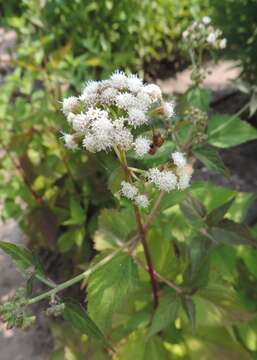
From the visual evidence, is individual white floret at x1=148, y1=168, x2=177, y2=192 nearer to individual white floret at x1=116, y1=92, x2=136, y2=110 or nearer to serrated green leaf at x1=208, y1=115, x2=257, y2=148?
individual white floret at x1=116, y1=92, x2=136, y2=110

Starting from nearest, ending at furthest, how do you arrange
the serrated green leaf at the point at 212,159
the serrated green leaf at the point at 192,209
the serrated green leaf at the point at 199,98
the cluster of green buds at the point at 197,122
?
the serrated green leaf at the point at 212,159
the serrated green leaf at the point at 192,209
the cluster of green buds at the point at 197,122
the serrated green leaf at the point at 199,98

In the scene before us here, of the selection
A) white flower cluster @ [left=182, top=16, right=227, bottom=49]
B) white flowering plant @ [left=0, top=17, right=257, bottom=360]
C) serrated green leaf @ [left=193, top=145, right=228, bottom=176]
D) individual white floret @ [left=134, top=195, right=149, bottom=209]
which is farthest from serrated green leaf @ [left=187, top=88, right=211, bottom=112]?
individual white floret @ [left=134, top=195, right=149, bottom=209]

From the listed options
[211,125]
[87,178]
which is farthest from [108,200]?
[211,125]

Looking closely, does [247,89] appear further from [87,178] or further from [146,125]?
[146,125]

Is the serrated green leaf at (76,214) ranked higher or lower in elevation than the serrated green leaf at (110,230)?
higher

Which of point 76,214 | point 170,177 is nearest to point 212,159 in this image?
point 170,177

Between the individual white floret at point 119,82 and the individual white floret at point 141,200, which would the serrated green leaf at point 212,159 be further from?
the individual white floret at point 119,82

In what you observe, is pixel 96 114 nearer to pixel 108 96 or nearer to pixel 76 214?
pixel 108 96

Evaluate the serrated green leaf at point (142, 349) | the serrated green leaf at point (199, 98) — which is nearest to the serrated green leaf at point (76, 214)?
the serrated green leaf at point (142, 349)
